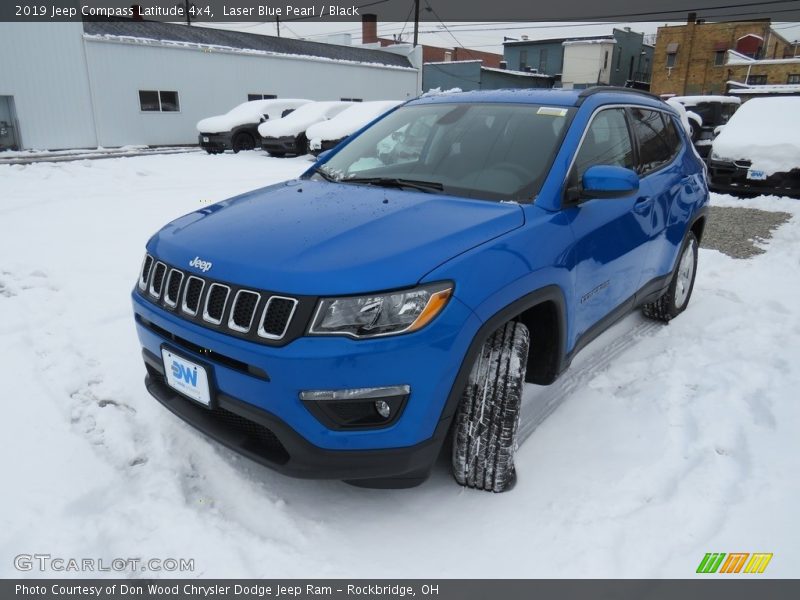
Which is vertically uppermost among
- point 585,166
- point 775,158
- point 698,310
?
point 585,166

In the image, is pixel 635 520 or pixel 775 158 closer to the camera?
pixel 635 520

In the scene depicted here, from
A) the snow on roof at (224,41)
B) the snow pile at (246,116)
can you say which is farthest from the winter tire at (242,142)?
the snow on roof at (224,41)

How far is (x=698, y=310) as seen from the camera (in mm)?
4871

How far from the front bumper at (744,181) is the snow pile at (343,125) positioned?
696 cm

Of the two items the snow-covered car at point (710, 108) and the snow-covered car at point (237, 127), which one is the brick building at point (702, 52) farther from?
the snow-covered car at point (237, 127)

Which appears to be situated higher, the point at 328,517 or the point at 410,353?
the point at 410,353

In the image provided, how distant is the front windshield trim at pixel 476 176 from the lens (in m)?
2.73

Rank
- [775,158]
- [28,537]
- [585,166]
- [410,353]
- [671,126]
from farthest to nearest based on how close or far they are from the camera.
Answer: [775,158] → [671,126] → [585,166] → [28,537] → [410,353]

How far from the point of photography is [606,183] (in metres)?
2.70

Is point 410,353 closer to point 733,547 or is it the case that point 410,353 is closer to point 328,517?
point 328,517

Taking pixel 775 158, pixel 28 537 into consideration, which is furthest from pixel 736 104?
pixel 28 537

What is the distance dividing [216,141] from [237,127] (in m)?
0.72

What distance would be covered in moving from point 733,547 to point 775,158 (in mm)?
9345

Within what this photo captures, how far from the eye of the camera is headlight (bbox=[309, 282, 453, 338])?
6.61 feet
